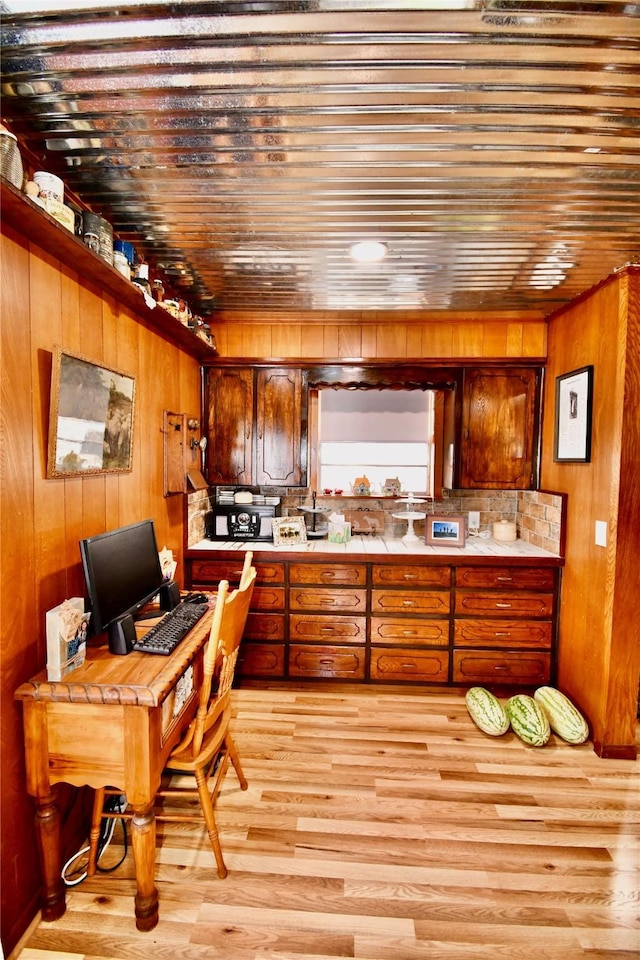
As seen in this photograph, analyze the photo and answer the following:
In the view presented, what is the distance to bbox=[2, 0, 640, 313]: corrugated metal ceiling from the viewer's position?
3.53 feet

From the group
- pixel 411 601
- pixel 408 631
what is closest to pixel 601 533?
pixel 411 601

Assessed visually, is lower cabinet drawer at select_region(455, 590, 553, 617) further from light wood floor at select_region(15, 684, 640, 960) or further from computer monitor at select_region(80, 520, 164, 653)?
computer monitor at select_region(80, 520, 164, 653)

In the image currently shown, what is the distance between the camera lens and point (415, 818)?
192cm

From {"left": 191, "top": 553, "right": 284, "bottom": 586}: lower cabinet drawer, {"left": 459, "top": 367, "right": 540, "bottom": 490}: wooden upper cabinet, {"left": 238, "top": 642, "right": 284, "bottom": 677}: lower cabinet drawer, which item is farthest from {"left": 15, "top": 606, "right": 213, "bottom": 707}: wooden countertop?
{"left": 459, "top": 367, "right": 540, "bottom": 490}: wooden upper cabinet

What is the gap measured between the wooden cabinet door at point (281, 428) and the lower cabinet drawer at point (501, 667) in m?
1.78

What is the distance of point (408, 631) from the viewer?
2980mm

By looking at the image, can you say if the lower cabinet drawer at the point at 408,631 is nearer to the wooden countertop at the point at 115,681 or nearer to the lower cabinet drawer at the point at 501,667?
the lower cabinet drawer at the point at 501,667

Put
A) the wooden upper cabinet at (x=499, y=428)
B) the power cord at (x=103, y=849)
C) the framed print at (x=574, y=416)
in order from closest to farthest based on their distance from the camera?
the power cord at (x=103, y=849) < the framed print at (x=574, y=416) < the wooden upper cabinet at (x=499, y=428)

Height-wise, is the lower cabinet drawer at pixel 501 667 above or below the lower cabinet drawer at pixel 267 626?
below

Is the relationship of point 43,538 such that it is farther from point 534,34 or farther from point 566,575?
point 566,575

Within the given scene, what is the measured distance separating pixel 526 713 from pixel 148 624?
7.32 feet

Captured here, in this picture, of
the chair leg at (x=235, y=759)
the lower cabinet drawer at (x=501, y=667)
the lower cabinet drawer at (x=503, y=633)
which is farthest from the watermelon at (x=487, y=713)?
the chair leg at (x=235, y=759)

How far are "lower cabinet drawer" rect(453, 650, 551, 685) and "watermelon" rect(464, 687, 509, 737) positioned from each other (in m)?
0.24

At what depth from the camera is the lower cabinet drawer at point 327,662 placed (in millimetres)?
3023
